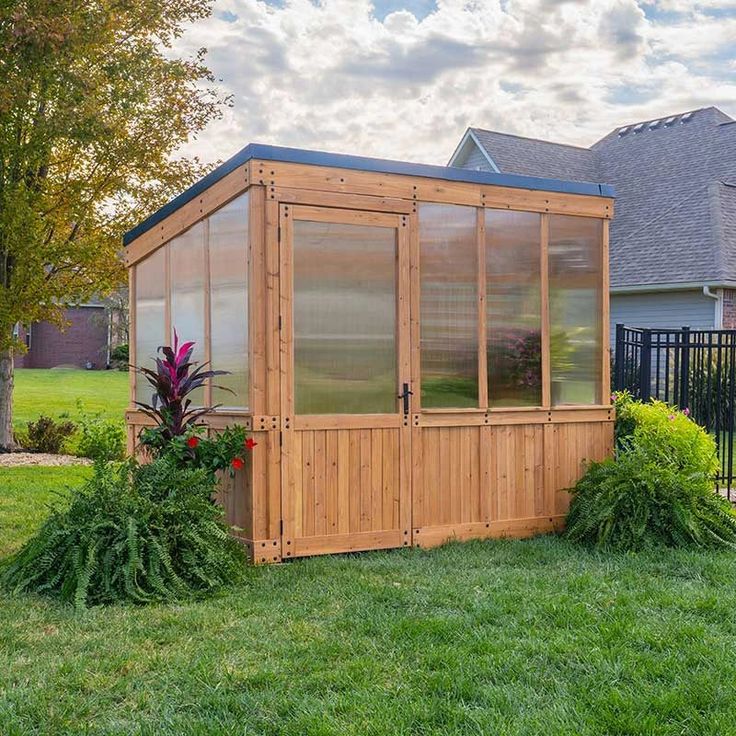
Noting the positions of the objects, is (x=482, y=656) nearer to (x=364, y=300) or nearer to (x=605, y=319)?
(x=364, y=300)

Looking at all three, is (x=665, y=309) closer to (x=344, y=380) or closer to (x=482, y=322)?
(x=482, y=322)

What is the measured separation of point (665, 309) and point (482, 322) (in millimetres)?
8777

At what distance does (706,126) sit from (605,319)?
522 inches

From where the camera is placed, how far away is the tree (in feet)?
34.5

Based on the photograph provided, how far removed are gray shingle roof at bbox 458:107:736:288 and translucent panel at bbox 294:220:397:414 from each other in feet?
28.6

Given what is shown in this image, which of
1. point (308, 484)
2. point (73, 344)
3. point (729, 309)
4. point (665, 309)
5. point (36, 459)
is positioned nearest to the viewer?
point (308, 484)

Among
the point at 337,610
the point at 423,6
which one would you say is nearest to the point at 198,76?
the point at 423,6

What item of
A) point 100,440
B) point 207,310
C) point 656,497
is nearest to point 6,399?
point 100,440

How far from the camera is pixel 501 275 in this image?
6980 millimetres

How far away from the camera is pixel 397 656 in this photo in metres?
4.00

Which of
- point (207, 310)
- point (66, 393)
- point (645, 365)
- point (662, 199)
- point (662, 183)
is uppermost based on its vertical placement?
point (662, 183)

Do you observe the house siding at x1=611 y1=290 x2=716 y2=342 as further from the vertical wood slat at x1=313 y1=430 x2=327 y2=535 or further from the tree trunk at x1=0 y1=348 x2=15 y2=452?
the vertical wood slat at x1=313 y1=430 x2=327 y2=535

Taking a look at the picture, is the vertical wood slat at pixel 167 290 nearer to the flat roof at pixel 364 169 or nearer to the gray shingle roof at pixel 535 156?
→ the flat roof at pixel 364 169

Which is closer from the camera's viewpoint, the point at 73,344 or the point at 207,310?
the point at 207,310
